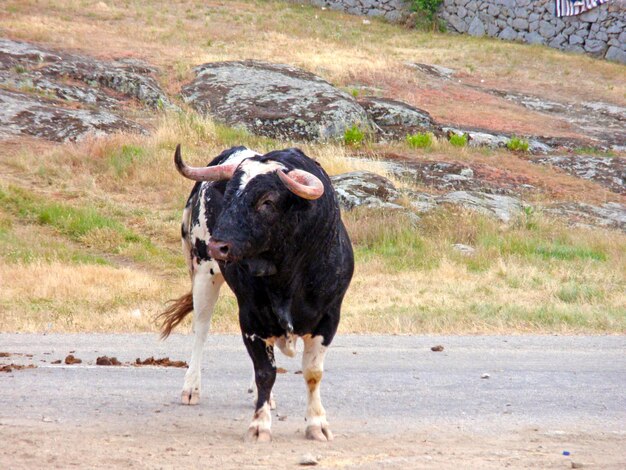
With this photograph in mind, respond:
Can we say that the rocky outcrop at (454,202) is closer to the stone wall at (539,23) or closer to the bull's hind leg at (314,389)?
the bull's hind leg at (314,389)

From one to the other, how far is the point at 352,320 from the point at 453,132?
640 inches

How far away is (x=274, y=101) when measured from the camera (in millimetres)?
27484

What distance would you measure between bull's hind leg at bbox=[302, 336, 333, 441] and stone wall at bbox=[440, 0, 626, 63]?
4128 centimetres

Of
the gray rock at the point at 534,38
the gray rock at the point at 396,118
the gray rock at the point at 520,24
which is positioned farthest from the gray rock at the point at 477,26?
the gray rock at the point at 396,118

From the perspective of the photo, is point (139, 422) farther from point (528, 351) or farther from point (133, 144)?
point (133, 144)

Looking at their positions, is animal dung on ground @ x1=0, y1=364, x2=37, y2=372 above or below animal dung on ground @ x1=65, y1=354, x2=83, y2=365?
above

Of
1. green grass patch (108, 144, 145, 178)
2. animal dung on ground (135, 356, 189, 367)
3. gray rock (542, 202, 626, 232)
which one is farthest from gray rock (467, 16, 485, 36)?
animal dung on ground (135, 356, 189, 367)

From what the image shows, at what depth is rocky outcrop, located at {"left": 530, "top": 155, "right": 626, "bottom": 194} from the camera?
25.1 metres

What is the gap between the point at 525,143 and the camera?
90.7 ft

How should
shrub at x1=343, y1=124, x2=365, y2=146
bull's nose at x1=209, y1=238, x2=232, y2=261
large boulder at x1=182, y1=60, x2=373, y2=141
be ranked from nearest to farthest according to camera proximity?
bull's nose at x1=209, y1=238, x2=232, y2=261 → shrub at x1=343, y1=124, x2=365, y2=146 → large boulder at x1=182, y1=60, x2=373, y2=141

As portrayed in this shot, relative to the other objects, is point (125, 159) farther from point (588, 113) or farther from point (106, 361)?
point (588, 113)

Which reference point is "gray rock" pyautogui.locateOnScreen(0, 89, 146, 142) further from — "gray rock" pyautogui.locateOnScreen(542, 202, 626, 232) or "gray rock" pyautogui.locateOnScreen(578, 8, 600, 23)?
"gray rock" pyautogui.locateOnScreen(578, 8, 600, 23)

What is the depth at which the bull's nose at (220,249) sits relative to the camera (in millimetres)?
5738

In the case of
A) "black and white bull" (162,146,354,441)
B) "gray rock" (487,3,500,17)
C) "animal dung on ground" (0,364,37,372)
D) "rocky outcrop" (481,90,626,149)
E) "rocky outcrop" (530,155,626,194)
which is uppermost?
"black and white bull" (162,146,354,441)
